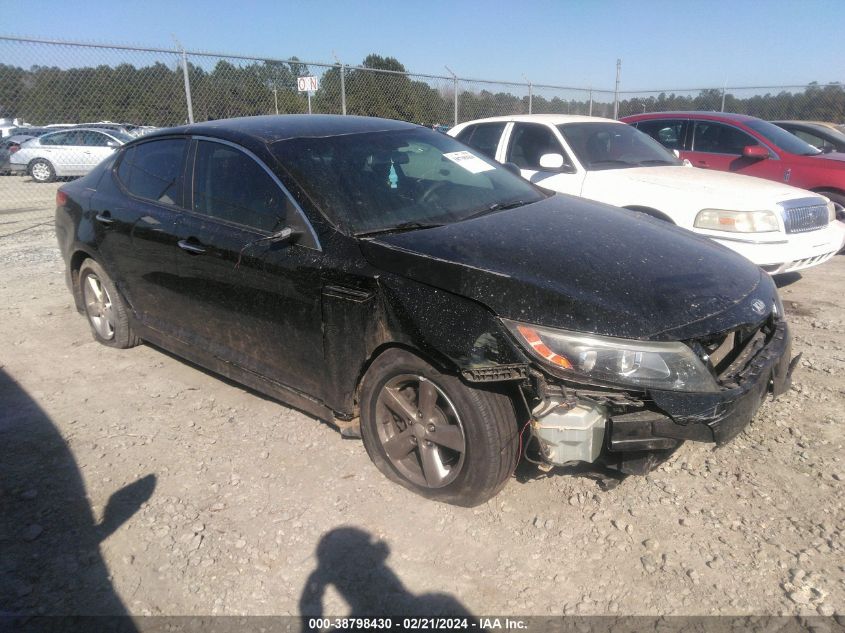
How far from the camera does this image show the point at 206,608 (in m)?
2.42

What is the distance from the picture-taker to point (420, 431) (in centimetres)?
292

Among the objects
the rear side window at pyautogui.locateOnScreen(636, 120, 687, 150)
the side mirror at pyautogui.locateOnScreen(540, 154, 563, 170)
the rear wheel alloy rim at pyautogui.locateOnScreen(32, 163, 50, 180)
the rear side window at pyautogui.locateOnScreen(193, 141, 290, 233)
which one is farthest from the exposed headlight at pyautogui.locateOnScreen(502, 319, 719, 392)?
the rear wheel alloy rim at pyautogui.locateOnScreen(32, 163, 50, 180)

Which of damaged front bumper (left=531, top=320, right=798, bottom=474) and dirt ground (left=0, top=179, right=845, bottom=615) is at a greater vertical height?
damaged front bumper (left=531, top=320, right=798, bottom=474)

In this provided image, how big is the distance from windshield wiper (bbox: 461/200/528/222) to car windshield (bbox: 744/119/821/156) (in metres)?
6.08

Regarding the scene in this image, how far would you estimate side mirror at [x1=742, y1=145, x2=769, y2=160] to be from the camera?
8086 mm

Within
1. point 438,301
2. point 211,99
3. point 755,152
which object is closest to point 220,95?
point 211,99

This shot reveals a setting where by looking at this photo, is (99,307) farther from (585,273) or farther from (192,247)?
(585,273)

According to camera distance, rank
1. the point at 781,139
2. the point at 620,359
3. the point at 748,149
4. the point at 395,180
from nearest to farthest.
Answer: the point at 620,359 < the point at 395,180 < the point at 748,149 < the point at 781,139

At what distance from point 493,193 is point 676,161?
4.01 m

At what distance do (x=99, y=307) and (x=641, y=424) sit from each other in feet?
13.1

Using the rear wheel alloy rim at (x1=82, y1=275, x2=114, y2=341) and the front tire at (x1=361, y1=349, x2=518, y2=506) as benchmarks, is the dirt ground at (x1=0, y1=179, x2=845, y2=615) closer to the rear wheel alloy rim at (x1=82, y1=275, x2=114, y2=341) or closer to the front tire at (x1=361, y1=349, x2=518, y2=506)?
the front tire at (x1=361, y1=349, x2=518, y2=506)

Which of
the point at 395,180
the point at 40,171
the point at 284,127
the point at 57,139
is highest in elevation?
the point at 284,127

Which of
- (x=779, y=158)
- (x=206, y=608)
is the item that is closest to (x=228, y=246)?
(x=206, y=608)

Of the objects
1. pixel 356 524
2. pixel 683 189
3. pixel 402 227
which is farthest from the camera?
pixel 683 189
